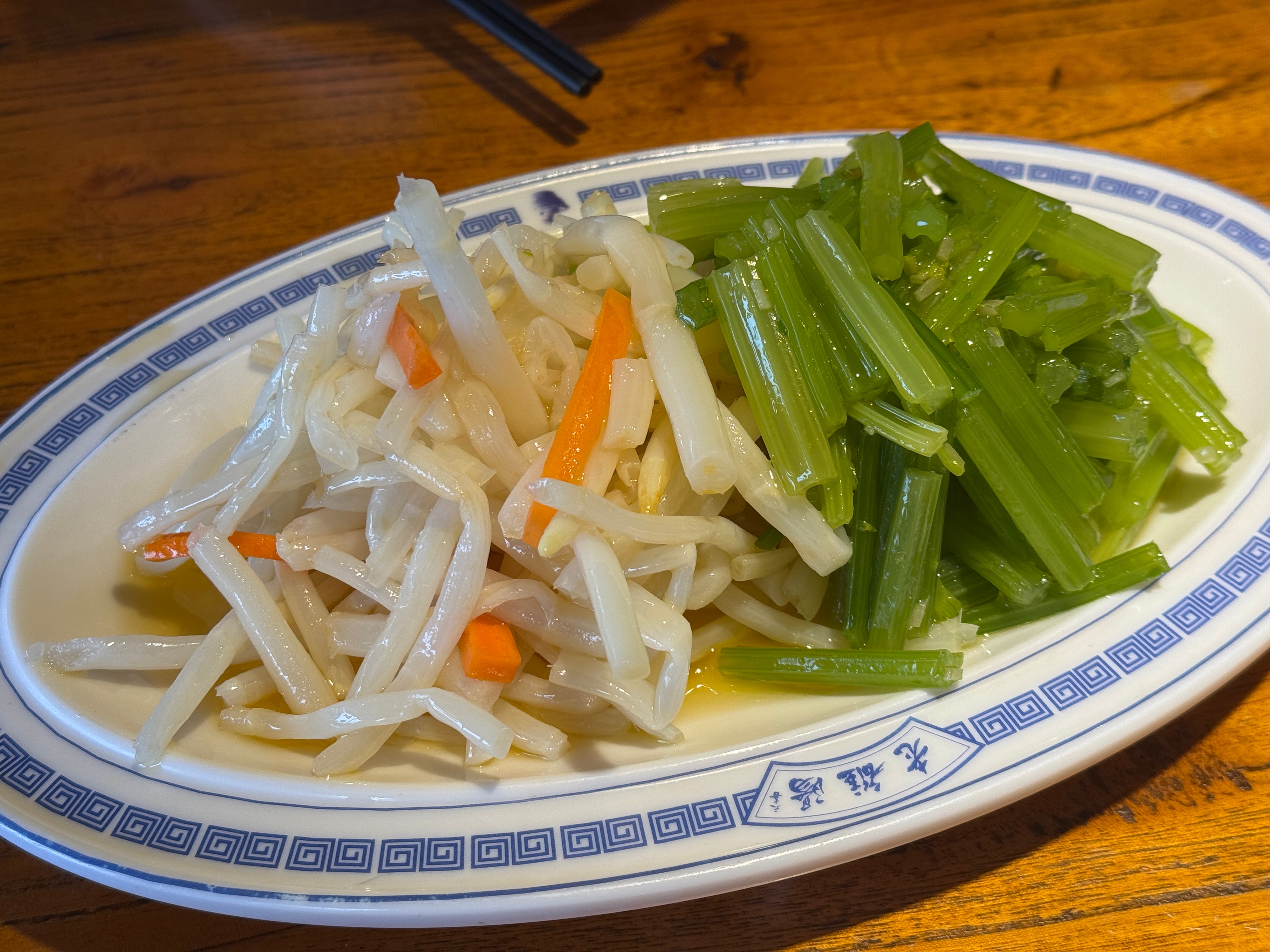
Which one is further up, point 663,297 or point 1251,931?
point 663,297

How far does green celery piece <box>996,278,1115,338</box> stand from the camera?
1.59 meters

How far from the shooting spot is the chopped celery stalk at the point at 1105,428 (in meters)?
1.66

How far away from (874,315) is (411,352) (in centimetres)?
81

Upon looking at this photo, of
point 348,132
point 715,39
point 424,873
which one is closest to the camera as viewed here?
point 424,873

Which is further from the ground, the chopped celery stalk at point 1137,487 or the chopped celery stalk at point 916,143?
the chopped celery stalk at point 916,143

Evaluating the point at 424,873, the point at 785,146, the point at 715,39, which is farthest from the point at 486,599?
the point at 715,39

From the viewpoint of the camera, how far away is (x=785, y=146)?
A: 242 cm

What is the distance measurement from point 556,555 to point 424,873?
0.57 metres

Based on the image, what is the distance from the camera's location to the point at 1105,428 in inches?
66.1

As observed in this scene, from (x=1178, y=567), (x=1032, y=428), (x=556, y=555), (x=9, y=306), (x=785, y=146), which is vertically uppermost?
(x=785, y=146)

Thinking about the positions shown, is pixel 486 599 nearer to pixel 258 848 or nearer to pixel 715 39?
pixel 258 848

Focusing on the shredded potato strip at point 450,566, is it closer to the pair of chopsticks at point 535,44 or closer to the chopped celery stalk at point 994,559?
the chopped celery stalk at point 994,559

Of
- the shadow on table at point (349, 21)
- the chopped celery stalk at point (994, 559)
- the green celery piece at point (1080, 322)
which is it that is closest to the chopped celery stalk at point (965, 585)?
the chopped celery stalk at point (994, 559)

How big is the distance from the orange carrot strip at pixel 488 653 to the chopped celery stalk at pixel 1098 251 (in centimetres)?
133
